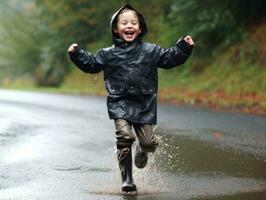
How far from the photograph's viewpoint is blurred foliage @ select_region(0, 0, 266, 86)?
21.6 metres

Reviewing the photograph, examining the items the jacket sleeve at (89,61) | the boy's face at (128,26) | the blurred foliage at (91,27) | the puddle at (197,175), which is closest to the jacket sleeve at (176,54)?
the boy's face at (128,26)

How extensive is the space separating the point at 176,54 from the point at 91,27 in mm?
28571

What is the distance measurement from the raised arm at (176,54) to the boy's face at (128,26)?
33 cm

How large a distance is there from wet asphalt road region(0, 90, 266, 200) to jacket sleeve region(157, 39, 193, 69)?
1.26 metres

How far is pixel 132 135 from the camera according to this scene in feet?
20.2

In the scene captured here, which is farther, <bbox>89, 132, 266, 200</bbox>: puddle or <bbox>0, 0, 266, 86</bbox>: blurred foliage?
<bbox>0, 0, 266, 86</bbox>: blurred foliage

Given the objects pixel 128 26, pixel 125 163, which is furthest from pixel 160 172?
pixel 128 26

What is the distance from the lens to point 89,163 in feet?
26.2

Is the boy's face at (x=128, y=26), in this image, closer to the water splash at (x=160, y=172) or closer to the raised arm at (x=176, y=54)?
the raised arm at (x=176, y=54)

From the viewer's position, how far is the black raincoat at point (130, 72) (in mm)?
6223

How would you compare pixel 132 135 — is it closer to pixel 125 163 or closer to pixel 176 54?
pixel 125 163

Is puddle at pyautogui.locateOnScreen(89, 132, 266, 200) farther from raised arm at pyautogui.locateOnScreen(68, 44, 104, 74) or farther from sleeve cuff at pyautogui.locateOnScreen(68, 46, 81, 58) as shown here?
sleeve cuff at pyautogui.locateOnScreen(68, 46, 81, 58)

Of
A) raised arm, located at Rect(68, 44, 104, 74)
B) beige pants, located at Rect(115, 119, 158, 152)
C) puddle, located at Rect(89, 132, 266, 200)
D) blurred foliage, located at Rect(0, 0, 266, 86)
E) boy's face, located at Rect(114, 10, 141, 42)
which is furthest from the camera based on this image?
blurred foliage, located at Rect(0, 0, 266, 86)

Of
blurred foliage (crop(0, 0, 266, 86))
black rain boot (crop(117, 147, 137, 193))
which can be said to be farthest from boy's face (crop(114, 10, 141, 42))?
blurred foliage (crop(0, 0, 266, 86))
